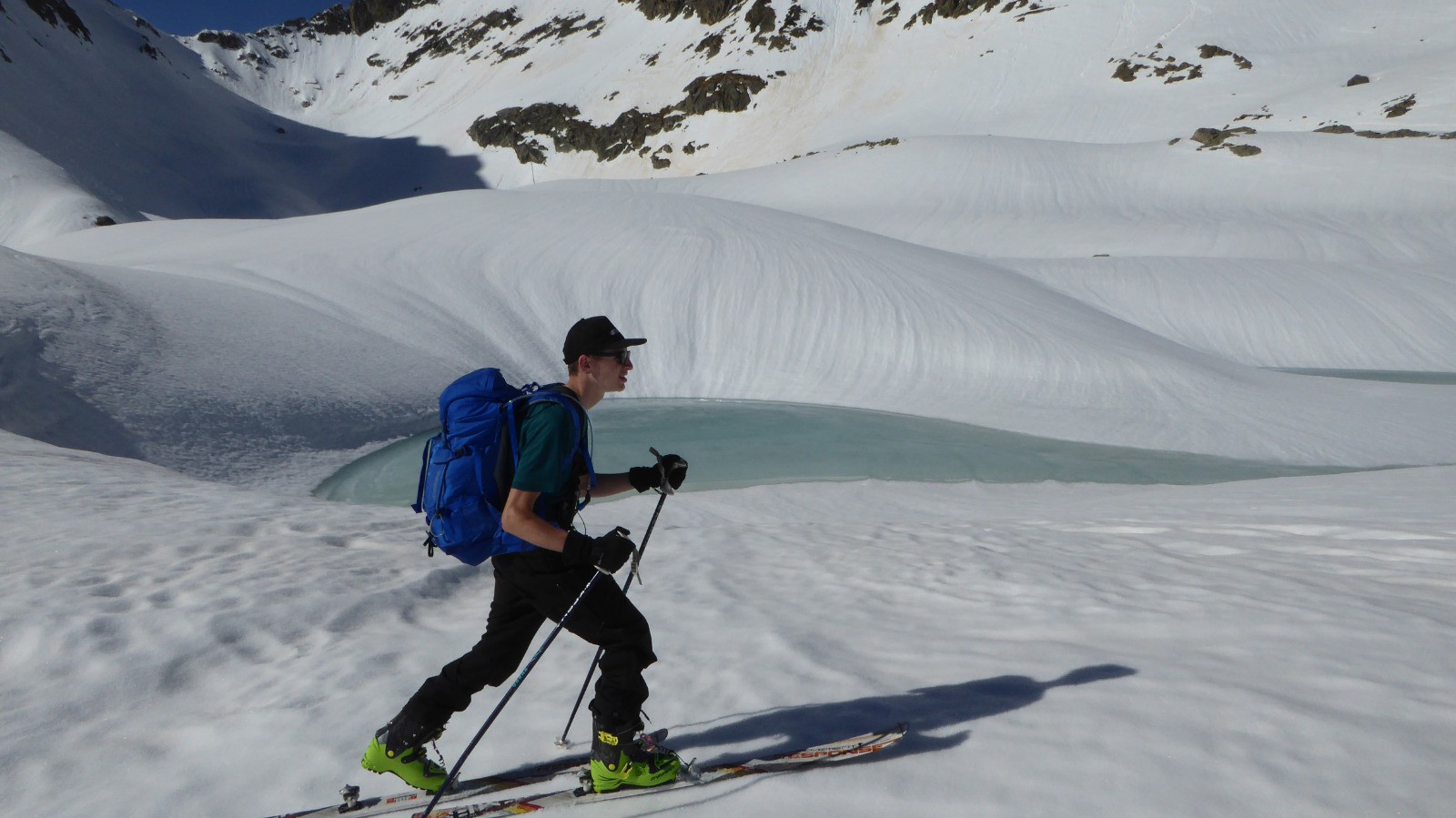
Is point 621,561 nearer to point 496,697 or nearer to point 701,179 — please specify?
point 496,697

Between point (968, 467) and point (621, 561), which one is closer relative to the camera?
point (621, 561)

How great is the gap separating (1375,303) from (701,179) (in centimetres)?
2625

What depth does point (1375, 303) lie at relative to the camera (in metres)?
18.0

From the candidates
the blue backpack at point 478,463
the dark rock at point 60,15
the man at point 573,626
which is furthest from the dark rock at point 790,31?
the blue backpack at point 478,463

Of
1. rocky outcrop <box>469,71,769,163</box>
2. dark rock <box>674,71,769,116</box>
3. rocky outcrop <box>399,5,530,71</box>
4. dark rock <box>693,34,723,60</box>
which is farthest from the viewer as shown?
rocky outcrop <box>399,5,530,71</box>

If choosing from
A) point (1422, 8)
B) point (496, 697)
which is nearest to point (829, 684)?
point (496, 697)

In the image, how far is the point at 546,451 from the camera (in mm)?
2186

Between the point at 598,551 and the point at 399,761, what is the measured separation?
2.85 feet

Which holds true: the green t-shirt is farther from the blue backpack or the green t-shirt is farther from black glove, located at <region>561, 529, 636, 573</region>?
black glove, located at <region>561, 529, 636, 573</region>

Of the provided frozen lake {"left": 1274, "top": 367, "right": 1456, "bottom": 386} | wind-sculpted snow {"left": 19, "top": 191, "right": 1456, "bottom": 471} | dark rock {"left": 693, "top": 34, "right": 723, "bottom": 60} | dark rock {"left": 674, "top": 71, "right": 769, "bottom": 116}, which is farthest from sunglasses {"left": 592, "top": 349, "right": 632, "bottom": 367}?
dark rock {"left": 693, "top": 34, "right": 723, "bottom": 60}

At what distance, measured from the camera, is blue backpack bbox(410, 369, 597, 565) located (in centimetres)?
223

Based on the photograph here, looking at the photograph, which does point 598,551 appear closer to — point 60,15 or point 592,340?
point 592,340

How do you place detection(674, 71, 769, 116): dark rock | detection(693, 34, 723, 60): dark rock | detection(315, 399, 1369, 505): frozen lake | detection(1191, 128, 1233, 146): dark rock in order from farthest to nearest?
detection(693, 34, 723, 60): dark rock → detection(674, 71, 769, 116): dark rock → detection(1191, 128, 1233, 146): dark rock → detection(315, 399, 1369, 505): frozen lake

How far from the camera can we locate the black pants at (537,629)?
2.32m
